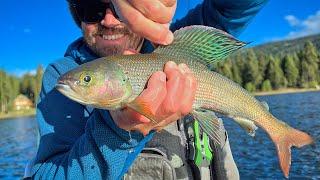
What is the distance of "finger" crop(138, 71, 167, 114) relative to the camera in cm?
217

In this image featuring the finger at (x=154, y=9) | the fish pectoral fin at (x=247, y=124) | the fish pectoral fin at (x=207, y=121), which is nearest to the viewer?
the finger at (x=154, y=9)

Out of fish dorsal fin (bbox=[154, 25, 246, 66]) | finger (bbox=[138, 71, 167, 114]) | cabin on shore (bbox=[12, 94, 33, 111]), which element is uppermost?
fish dorsal fin (bbox=[154, 25, 246, 66])

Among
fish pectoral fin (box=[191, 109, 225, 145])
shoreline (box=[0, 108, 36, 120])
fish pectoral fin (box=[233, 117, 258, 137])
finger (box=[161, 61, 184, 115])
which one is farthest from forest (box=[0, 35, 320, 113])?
finger (box=[161, 61, 184, 115])

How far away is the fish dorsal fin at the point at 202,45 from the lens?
2.43m

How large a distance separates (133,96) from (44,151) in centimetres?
108

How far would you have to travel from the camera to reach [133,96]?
224 cm

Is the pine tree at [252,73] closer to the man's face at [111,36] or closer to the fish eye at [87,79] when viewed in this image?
the man's face at [111,36]

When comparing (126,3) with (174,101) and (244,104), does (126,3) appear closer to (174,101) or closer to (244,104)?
(174,101)

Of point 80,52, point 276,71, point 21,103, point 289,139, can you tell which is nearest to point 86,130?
point 80,52

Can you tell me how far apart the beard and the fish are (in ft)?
2.27

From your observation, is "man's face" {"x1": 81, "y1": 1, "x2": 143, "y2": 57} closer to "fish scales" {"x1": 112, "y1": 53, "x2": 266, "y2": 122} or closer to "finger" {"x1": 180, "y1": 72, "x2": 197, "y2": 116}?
"fish scales" {"x1": 112, "y1": 53, "x2": 266, "y2": 122}

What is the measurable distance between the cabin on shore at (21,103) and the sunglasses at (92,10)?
109 metres

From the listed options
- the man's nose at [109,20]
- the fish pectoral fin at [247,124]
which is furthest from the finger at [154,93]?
the man's nose at [109,20]

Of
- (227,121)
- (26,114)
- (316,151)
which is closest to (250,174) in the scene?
(316,151)
